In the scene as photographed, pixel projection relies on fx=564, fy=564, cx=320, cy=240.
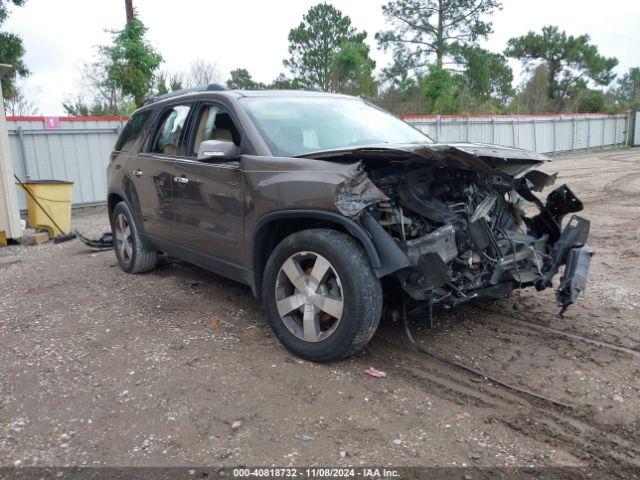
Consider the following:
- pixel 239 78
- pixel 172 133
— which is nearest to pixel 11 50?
pixel 172 133

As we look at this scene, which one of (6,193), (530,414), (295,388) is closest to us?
(530,414)

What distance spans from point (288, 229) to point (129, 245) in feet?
9.58

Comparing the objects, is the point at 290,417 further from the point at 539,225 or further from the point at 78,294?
the point at 78,294

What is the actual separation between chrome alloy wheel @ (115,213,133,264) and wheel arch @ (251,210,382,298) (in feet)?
8.45

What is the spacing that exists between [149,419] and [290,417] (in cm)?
81

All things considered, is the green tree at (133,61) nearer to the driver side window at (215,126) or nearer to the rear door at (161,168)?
the rear door at (161,168)

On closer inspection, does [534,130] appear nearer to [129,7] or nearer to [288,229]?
[129,7]

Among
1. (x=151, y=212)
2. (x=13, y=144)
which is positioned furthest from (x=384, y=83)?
(x=151, y=212)

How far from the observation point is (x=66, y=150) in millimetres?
12359

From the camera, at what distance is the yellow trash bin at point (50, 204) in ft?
30.4

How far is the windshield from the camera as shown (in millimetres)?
4203

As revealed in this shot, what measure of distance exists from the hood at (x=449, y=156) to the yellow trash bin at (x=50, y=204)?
7.00m

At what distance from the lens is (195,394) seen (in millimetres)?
3496

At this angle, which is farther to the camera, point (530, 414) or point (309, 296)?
point (309, 296)
